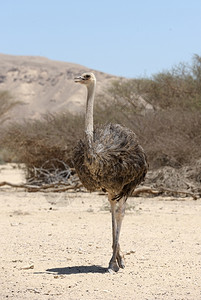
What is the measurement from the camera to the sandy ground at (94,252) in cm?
558

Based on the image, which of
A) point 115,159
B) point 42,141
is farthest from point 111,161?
point 42,141

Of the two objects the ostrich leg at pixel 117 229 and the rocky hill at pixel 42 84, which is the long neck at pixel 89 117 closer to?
the ostrich leg at pixel 117 229

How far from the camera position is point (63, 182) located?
1536cm

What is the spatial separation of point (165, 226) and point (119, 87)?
1736cm

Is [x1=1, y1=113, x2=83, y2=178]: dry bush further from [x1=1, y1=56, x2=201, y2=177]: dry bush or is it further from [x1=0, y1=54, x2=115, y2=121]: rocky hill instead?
[x1=0, y1=54, x2=115, y2=121]: rocky hill

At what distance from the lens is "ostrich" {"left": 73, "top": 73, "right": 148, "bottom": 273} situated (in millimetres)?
6176

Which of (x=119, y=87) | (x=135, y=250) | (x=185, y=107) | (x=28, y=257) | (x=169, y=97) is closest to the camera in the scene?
(x=28, y=257)

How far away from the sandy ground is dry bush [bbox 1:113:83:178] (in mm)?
3579

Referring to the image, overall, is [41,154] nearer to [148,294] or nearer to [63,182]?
[63,182]

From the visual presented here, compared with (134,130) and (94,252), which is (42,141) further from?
(94,252)

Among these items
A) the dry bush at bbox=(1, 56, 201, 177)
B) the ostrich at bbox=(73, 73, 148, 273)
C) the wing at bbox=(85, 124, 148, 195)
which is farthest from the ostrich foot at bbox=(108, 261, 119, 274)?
the dry bush at bbox=(1, 56, 201, 177)

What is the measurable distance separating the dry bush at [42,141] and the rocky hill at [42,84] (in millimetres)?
55395

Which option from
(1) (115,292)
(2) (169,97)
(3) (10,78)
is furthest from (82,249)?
(3) (10,78)

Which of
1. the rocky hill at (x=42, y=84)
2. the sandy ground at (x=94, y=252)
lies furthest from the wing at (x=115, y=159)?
the rocky hill at (x=42, y=84)
